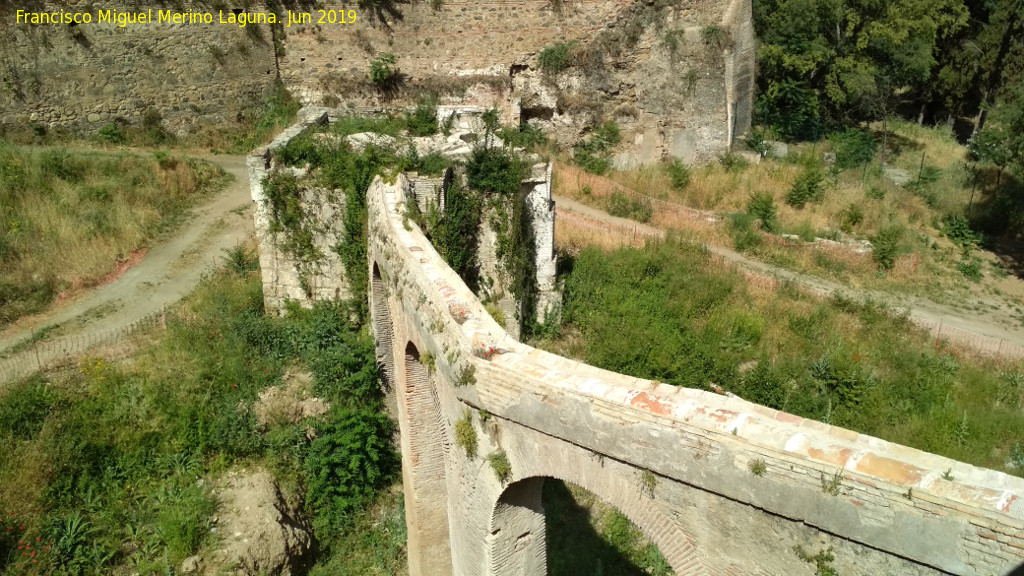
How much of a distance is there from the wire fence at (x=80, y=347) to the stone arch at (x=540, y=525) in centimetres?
718

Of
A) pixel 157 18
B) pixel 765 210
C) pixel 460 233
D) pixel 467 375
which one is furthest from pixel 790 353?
pixel 157 18

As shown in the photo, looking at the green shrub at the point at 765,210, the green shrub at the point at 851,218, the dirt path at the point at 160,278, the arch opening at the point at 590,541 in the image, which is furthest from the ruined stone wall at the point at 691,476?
the green shrub at the point at 851,218

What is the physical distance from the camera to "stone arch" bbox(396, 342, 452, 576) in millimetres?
9188

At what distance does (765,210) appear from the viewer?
1709 centimetres

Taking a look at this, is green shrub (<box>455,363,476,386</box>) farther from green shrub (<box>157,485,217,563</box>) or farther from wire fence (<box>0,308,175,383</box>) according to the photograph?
wire fence (<box>0,308,175,383</box>)

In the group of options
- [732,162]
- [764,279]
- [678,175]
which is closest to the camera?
[764,279]

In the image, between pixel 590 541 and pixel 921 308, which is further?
pixel 921 308

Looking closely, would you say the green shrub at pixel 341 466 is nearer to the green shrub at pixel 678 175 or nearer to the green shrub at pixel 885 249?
the green shrub at pixel 678 175

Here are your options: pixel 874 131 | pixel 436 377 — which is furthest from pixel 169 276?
pixel 874 131

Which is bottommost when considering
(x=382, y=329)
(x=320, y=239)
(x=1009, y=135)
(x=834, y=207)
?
A: (x=382, y=329)

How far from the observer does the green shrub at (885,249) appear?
15.8 m

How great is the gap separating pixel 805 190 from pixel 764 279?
4971 millimetres

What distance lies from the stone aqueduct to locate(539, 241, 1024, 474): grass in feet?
18.2

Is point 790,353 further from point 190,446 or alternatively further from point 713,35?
point 713,35
